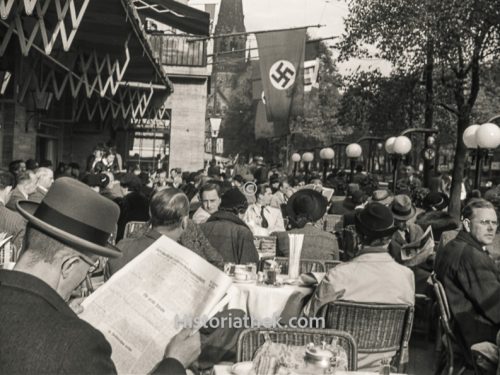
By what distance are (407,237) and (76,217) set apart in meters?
6.88

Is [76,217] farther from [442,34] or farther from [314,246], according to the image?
[442,34]

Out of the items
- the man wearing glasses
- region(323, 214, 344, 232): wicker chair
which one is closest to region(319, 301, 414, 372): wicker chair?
the man wearing glasses

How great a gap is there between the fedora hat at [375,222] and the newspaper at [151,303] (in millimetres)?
2708

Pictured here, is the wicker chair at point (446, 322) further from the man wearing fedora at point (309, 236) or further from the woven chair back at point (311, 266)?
the man wearing fedora at point (309, 236)

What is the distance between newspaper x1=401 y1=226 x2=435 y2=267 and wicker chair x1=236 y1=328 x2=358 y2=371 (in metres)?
4.51

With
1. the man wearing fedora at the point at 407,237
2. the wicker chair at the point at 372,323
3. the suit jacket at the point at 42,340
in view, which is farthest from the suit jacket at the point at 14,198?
the suit jacket at the point at 42,340

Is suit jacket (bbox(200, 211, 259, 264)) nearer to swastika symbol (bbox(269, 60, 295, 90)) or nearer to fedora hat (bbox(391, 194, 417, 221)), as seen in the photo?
fedora hat (bbox(391, 194, 417, 221))

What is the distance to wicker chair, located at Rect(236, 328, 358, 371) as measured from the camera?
3.78 metres

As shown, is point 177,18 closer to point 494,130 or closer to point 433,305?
point 494,130

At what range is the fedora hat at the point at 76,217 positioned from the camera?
2215 millimetres

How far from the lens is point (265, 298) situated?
592 cm

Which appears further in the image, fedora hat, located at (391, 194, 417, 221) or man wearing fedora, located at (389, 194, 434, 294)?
fedora hat, located at (391, 194, 417, 221)

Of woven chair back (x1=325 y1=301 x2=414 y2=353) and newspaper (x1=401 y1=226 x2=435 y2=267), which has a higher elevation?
woven chair back (x1=325 y1=301 x2=414 y2=353)

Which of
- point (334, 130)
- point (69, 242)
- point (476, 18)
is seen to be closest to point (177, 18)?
point (476, 18)
